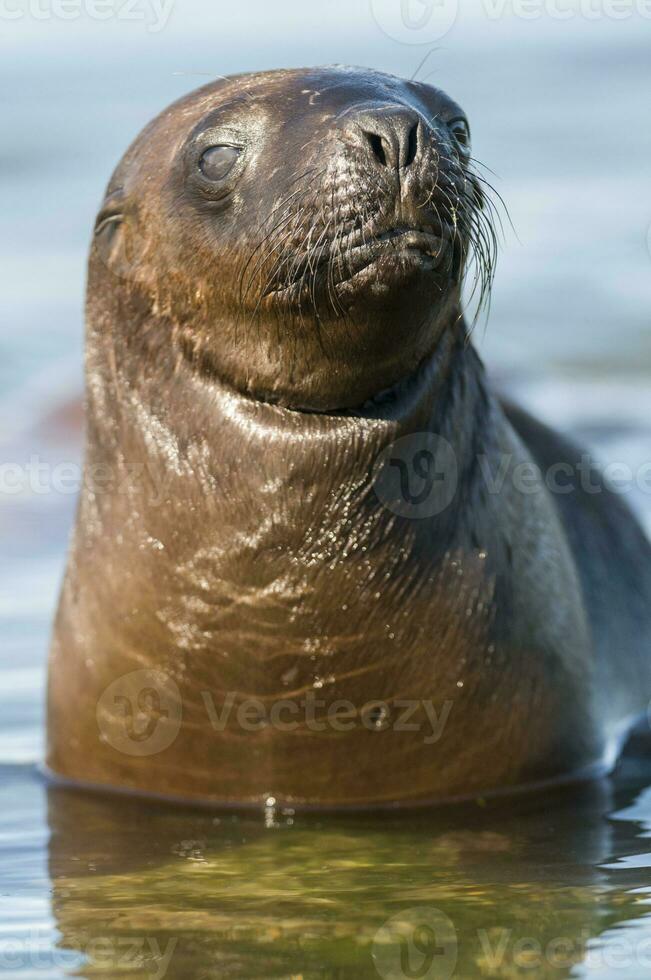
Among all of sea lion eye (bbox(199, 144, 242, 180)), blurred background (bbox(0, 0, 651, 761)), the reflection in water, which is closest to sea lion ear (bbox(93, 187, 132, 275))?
sea lion eye (bbox(199, 144, 242, 180))

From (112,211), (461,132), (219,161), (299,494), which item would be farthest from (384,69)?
(299,494)

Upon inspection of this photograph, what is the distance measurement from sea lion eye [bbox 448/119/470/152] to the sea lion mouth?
2.07ft

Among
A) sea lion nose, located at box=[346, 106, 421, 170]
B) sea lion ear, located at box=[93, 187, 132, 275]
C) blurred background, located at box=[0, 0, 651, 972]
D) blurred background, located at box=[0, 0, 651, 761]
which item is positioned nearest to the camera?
sea lion nose, located at box=[346, 106, 421, 170]

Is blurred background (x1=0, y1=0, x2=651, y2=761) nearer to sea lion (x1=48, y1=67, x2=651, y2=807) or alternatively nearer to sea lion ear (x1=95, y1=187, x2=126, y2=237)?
sea lion ear (x1=95, y1=187, x2=126, y2=237)

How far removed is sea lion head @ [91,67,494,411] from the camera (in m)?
6.40

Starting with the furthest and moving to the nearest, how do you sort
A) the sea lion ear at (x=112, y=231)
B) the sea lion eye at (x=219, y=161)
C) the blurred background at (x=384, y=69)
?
the blurred background at (x=384, y=69) < the sea lion ear at (x=112, y=231) < the sea lion eye at (x=219, y=161)

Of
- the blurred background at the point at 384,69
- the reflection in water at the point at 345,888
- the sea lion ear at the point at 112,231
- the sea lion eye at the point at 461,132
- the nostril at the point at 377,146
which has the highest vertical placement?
the blurred background at the point at 384,69

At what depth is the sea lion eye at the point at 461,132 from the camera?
7.02 meters

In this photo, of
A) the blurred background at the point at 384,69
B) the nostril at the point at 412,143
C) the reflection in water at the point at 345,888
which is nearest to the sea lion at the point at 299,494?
the nostril at the point at 412,143

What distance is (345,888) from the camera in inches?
255

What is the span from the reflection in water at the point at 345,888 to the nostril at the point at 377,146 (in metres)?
2.19

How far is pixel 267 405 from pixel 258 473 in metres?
0.22

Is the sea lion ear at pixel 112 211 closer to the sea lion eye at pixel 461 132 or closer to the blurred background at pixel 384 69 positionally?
the blurred background at pixel 384 69

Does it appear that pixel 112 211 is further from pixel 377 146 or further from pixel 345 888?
pixel 345 888
